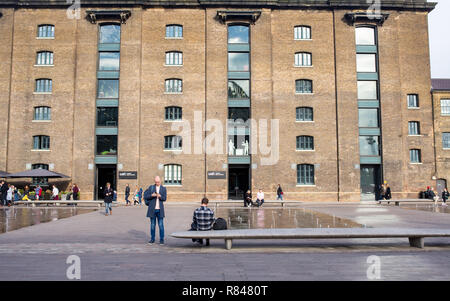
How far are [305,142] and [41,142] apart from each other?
22804 millimetres

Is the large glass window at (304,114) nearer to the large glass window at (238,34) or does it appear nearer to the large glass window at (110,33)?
the large glass window at (238,34)

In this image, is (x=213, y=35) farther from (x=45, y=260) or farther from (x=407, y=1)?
(x=45, y=260)

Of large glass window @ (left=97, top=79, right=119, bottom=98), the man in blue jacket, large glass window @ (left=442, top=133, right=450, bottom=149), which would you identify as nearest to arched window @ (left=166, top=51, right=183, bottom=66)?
large glass window @ (left=97, top=79, right=119, bottom=98)

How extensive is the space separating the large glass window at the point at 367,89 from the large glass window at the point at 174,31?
16643 mm

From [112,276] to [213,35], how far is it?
2772 cm

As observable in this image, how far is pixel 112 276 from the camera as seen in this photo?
5.89 meters

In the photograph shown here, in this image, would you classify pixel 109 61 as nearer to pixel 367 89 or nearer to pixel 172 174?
pixel 172 174

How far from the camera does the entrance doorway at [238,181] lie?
31453 mm

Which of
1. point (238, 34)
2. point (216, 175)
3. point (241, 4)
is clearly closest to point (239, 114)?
point (216, 175)

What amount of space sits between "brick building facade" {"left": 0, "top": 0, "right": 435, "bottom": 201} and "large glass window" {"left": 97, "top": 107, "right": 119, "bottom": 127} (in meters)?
0.09

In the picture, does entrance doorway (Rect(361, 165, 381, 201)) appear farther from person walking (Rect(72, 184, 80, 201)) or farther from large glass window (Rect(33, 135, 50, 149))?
large glass window (Rect(33, 135, 50, 149))

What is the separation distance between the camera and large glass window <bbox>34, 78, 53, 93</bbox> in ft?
101
